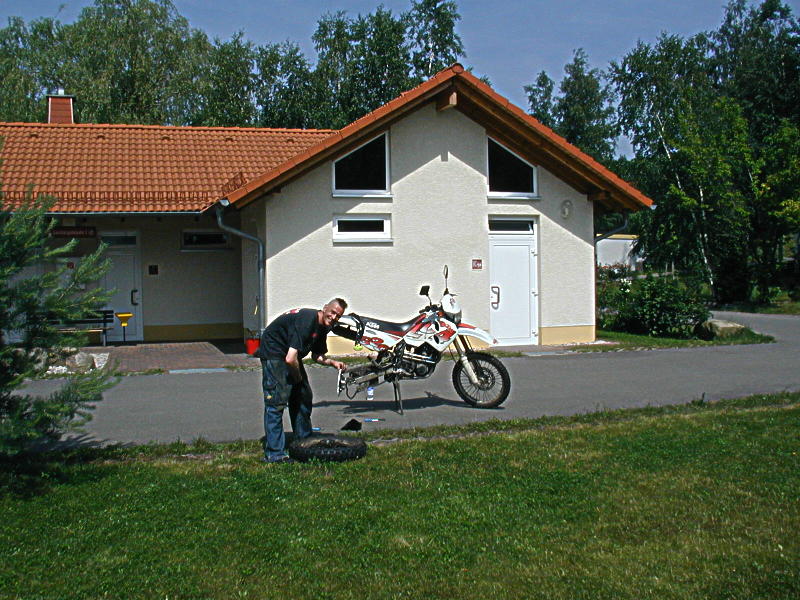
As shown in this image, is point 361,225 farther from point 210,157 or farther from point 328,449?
point 328,449

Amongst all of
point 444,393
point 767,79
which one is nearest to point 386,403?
point 444,393

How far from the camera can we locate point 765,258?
100ft

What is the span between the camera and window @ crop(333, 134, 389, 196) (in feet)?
52.7

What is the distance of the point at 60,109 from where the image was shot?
23.0 m

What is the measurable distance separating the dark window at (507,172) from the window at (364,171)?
2.27m

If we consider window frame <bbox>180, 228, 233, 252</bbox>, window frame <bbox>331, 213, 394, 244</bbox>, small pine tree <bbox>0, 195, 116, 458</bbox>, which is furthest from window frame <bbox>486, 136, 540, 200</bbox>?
small pine tree <bbox>0, 195, 116, 458</bbox>

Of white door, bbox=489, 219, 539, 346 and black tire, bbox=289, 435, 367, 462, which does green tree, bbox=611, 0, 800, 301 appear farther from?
black tire, bbox=289, 435, 367, 462

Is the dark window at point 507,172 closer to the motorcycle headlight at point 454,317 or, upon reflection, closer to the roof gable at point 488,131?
the roof gable at point 488,131

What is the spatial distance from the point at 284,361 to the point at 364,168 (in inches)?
362

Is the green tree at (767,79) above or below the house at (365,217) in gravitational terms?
above

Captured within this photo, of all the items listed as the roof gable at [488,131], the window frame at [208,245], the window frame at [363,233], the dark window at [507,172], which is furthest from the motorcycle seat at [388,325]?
the window frame at [208,245]

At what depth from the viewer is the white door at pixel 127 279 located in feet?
62.8

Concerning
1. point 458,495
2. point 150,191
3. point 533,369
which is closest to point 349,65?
point 150,191

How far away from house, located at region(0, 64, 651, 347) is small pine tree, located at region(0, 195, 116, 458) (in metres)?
8.19
